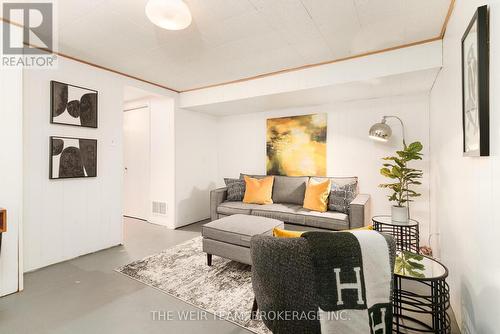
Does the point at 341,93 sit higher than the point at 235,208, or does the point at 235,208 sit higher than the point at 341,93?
the point at 341,93

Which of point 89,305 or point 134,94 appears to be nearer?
point 89,305

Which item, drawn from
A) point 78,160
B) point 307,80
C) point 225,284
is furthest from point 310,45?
point 78,160

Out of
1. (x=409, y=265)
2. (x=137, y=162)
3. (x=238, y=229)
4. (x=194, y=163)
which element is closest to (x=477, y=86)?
(x=409, y=265)

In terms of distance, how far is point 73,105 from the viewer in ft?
9.43

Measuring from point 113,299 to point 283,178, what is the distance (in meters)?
2.81

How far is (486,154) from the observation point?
1176 millimetres

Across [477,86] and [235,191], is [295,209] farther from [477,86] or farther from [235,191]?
[477,86]

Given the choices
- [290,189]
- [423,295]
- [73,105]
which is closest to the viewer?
[423,295]

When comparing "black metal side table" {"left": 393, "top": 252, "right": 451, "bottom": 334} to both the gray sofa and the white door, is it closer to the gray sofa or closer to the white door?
the gray sofa

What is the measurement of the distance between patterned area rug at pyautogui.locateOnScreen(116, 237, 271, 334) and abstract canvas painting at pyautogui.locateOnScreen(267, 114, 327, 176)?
6.51 ft

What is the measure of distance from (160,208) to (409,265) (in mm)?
3875

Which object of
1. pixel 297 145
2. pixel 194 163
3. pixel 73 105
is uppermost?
pixel 73 105

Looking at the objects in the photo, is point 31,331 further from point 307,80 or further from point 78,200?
point 307,80

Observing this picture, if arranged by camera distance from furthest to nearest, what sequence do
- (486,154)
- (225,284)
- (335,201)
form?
(335,201), (225,284), (486,154)
